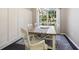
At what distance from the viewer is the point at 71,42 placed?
1712mm

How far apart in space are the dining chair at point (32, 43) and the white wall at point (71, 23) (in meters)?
0.36

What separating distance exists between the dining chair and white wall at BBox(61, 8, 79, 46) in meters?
0.36

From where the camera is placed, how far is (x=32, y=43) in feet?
5.69

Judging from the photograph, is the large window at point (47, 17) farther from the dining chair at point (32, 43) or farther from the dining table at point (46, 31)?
the dining chair at point (32, 43)

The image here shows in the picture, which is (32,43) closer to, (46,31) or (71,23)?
(46,31)

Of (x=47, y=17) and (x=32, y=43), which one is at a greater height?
(x=47, y=17)

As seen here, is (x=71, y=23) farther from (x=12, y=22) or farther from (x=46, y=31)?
(x=12, y=22)

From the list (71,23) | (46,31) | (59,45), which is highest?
(71,23)

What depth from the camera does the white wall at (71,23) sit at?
1.69 metres

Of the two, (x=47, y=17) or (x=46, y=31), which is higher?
(x=47, y=17)

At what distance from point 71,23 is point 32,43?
625mm

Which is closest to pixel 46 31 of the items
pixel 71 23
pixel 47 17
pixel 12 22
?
pixel 47 17
